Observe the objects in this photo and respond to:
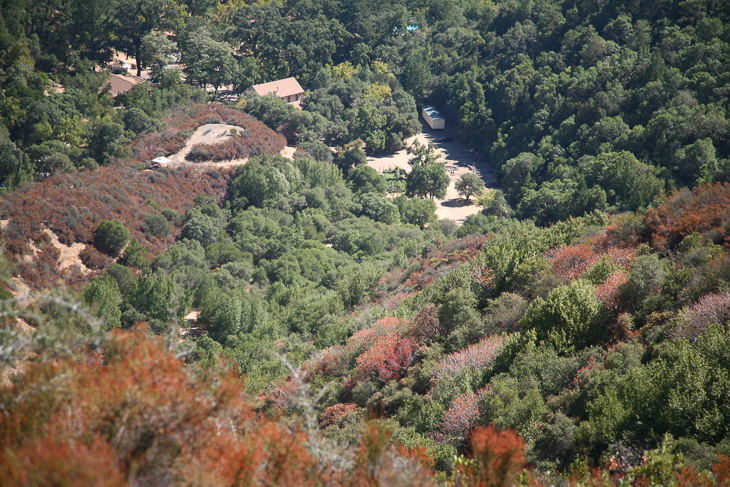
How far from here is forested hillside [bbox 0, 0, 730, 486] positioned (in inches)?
377

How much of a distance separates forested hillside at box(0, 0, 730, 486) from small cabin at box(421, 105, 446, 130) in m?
1.90

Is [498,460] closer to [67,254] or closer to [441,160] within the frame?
[67,254]

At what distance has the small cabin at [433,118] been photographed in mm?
89575

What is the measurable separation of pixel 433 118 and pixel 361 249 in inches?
→ 1676

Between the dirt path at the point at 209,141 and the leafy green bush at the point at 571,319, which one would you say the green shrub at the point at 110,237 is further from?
the leafy green bush at the point at 571,319

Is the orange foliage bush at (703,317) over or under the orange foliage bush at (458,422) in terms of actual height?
over

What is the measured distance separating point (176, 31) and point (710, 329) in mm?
95122

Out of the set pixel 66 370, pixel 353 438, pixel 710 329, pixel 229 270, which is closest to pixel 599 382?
pixel 710 329

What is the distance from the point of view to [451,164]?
79.5 m

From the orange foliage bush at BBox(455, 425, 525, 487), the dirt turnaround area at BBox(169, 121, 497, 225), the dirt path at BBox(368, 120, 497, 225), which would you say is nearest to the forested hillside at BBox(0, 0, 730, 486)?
the orange foliage bush at BBox(455, 425, 525, 487)

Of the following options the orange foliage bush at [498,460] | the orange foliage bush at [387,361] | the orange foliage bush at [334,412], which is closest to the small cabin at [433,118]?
the orange foliage bush at [387,361]

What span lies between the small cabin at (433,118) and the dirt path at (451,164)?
32.7 inches

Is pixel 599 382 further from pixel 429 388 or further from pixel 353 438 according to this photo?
pixel 353 438

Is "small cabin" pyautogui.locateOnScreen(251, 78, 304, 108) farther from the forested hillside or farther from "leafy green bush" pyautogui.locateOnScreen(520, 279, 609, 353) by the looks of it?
"leafy green bush" pyautogui.locateOnScreen(520, 279, 609, 353)
